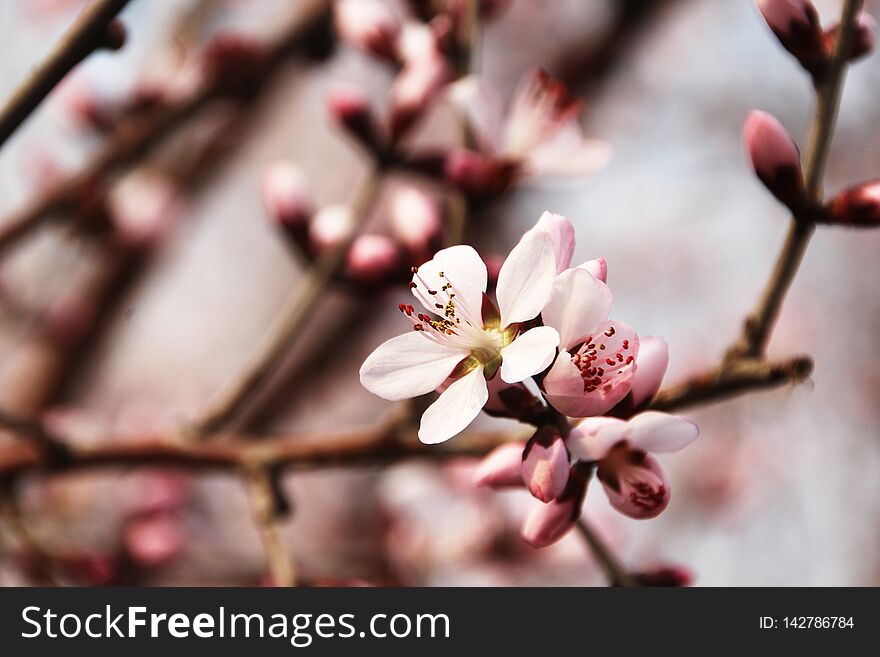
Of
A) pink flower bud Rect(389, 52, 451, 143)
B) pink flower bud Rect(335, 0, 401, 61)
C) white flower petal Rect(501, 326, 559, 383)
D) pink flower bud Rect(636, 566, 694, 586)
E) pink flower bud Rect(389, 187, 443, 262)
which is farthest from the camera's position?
pink flower bud Rect(335, 0, 401, 61)

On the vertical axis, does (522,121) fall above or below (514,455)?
above

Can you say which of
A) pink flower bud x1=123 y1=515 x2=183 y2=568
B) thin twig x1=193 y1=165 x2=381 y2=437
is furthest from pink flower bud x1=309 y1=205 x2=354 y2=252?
pink flower bud x1=123 y1=515 x2=183 y2=568

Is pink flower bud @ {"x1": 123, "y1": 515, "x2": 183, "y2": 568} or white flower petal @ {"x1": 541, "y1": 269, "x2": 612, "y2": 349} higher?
pink flower bud @ {"x1": 123, "y1": 515, "x2": 183, "y2": 568}

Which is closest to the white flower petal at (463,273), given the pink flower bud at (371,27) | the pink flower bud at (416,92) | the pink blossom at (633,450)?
the pink blossom at (633,450)

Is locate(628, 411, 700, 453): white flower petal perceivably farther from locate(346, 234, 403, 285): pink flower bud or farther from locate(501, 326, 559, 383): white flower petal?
locate(346, 234, 403, 285): pink flower bud

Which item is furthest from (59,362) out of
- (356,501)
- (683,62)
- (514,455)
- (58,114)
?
(683,62)

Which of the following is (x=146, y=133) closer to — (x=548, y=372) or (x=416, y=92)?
(x=416, y=92)

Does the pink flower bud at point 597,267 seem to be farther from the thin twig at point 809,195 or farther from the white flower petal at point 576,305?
the thin twig at point 809,195

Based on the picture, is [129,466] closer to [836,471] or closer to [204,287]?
[204,287]

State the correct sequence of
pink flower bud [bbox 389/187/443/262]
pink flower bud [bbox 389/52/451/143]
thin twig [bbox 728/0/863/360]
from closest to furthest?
thin twig [bbox 728/0/863/360] → pink flower bud [bbox 389/187/443/262] → pink flower bud [bbox 389/52/451/143]
